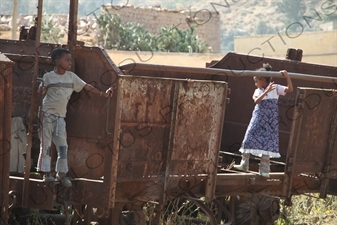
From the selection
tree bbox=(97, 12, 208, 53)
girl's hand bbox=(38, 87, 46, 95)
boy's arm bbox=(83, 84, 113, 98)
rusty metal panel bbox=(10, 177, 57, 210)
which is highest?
tree bbox=(97, 12, 208, 53)

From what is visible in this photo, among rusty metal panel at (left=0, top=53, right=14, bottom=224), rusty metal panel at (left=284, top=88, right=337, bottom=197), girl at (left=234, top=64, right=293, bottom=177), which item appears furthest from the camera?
girl at (left=234, top=64, right=293, bottom=177)

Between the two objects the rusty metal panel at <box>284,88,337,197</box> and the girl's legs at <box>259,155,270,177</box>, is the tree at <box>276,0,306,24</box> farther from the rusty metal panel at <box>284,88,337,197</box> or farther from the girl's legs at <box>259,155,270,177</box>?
the girl's legs at <box>259,155,270,177</box>

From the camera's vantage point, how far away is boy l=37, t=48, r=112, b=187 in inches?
225

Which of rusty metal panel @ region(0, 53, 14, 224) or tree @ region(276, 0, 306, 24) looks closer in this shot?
rusty metal panel @ region(0, 53, 14, 224)

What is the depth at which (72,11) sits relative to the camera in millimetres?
5715

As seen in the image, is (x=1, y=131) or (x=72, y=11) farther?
(x=72, y=11)

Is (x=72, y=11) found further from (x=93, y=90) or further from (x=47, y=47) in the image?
(x=47, y=47)

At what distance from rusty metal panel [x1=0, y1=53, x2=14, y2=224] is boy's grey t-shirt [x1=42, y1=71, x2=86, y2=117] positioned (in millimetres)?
459

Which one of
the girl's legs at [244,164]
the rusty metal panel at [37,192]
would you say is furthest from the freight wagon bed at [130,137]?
the girl's legs at [244,164]

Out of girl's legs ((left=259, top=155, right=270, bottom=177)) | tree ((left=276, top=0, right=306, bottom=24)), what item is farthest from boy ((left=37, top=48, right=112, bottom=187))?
tree ((left=276, top=0, right=306, bottom=24))

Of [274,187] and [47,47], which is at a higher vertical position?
[47,47]

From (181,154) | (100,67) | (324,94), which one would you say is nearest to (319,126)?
(324,94)

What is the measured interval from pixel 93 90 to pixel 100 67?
194 millimetres

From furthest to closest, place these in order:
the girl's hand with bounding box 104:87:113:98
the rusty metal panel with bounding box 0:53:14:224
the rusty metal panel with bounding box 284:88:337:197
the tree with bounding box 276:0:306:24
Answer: the tree with bounding box 276:0:306:24 → the rusty metal panel with bounding box 284:88:337:197 → the girl's hand with bounding box 104:87:113:98 → the rusty metal panel with bounding box 0:53:14:224
